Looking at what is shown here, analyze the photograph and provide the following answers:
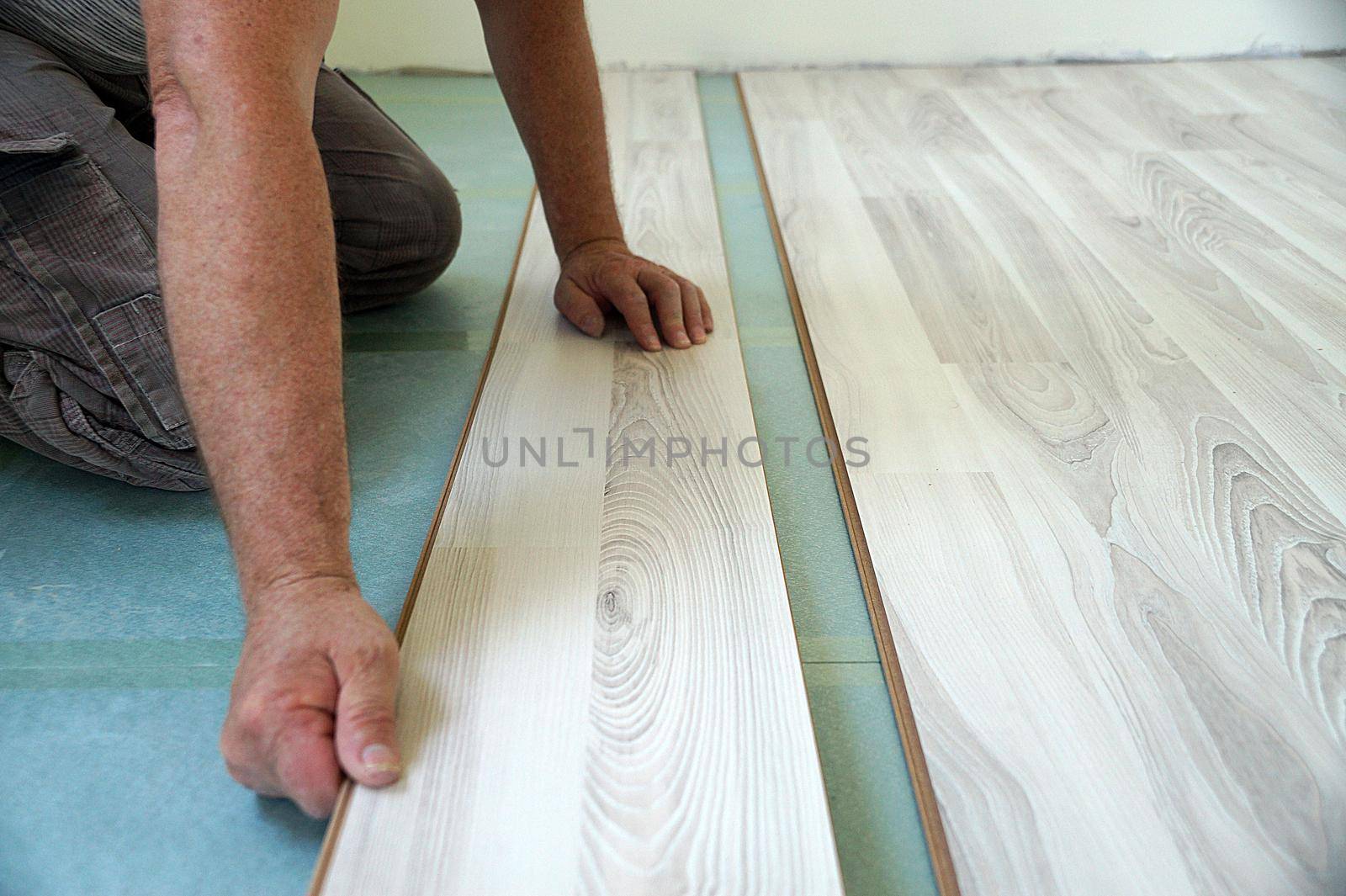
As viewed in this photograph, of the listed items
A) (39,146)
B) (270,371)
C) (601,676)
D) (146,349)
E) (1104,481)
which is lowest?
(601,676)

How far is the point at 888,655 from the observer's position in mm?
1055

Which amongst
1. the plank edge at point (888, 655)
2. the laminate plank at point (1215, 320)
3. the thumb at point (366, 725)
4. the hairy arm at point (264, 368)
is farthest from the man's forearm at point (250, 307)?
the laminate plank at point (1215, 320)

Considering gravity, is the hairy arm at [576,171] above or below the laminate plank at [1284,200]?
below

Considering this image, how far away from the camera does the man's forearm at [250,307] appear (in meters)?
0.89

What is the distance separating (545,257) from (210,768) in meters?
1.29

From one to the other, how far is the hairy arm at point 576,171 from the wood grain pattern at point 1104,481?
0.26 m

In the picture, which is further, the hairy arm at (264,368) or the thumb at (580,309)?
the thumb at (580,309)

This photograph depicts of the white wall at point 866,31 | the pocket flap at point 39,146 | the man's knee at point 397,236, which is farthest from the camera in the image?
the white wall at point 866,31

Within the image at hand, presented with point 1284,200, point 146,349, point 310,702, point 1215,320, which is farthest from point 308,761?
point 1284,200

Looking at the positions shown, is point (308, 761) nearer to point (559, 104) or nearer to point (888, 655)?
point (888, 655)

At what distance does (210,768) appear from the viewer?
0.95 m

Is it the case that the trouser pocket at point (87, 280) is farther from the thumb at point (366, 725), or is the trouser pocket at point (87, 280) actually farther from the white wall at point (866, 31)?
the white wall at point (866, 31)

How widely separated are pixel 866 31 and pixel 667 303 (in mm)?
2232

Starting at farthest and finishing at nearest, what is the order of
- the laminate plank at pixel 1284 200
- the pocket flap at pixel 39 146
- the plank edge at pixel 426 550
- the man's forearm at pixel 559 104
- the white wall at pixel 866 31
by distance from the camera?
the white wall at pixel 866 31, the laminate plank at pixel 1284 200, the man's forearm at pixel 559 104, the pocket flap at pixel 39 146, the plank edge at pixel 426 550
